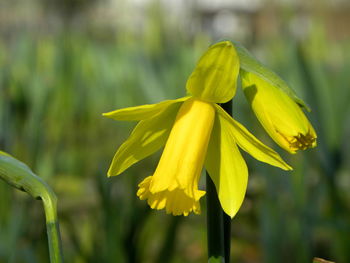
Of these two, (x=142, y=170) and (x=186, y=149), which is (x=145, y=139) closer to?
(x=186, y=149)

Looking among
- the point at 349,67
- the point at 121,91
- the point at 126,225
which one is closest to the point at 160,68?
the point at 121,91

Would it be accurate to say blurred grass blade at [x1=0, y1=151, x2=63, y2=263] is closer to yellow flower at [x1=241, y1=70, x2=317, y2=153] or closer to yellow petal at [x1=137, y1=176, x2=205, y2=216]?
yellow petal at [x1=137, y1=176, x2=205, y2=216]

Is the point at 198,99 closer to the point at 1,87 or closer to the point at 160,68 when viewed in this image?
the point at 1,87

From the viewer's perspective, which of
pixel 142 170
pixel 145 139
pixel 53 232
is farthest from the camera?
pixel 142 170

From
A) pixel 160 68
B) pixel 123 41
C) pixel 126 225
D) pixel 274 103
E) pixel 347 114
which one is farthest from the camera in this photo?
pixel 123 41

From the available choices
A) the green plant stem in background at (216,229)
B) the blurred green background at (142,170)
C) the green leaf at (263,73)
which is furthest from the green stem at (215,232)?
the blurred green background at (142,170)

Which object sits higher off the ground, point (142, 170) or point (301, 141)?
point (301, 141)

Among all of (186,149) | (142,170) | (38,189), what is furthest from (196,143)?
(142,170)

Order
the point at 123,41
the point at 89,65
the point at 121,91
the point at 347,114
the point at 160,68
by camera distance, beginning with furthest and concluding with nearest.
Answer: the point at 123,41 → the point at 89,65 → the point at 121,91 → the point at 160,68 → the point at 347,114
